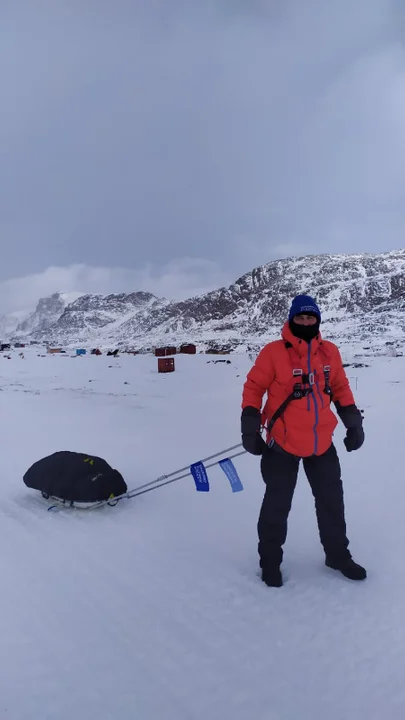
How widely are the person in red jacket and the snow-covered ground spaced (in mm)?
484

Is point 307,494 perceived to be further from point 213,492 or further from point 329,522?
point 329,522

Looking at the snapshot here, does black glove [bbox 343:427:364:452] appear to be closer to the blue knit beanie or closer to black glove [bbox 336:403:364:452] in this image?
black glove [bbox 336:403:364:452]

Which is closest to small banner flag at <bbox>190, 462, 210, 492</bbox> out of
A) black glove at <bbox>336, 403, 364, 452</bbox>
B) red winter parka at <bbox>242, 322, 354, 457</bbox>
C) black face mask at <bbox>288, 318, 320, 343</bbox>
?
red winter parka at <bbox>242, 322, 354, 457</bbox>

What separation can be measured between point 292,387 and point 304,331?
54 cm

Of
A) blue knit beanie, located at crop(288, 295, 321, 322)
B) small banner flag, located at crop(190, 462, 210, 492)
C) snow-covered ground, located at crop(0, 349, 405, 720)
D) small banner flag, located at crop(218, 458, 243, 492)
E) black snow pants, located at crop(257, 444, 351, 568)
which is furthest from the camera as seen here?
small banner flag, located at crop(190, 462, 210, 492)

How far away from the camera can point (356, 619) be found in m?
3.37

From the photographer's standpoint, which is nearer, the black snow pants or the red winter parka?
the red winter parka

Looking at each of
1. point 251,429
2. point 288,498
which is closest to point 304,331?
point 251,429

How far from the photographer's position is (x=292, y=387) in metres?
3.73

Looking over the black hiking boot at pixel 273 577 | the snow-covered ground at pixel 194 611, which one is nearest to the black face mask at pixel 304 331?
the black hiking boot at pixel 273 577

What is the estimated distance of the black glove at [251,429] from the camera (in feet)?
12.2

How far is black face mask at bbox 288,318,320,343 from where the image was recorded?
3730 mm

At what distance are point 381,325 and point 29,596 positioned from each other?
157m

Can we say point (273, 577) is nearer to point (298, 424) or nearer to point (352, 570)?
point (352, 570)
